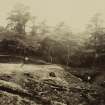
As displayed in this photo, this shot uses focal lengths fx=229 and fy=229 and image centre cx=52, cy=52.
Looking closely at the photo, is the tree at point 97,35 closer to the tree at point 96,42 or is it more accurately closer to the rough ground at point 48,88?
the tree at point 96,42

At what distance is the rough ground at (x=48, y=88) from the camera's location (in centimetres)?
2344

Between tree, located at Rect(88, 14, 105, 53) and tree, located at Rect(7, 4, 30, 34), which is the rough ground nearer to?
tree, located at Rect(88, 14, 105, 53)

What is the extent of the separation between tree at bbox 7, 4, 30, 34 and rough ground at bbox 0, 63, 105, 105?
20.4 m

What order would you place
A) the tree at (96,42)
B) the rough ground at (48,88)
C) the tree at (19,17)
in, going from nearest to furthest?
the rough ground at (48,88)
the tree at (96,42)
the tree at (19,17)

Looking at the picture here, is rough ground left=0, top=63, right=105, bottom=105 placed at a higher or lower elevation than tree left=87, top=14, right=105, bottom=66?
lower

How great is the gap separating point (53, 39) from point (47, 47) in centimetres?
223

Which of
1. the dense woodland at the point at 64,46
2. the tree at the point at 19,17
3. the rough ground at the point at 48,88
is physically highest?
the tree at the point at 19,17

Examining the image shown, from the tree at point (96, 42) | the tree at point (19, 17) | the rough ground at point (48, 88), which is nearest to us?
the rough ground at point (48, 88)

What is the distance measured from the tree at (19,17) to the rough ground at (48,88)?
20385mm

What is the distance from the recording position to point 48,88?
26641 millimetres

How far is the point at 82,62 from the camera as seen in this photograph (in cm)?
4003

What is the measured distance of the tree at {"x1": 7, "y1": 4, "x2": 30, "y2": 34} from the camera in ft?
161

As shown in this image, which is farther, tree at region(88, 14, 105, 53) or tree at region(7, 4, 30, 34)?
tree at region(7, 4, 30, 34)

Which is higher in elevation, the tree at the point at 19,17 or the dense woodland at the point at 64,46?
the tree at the point at 19,17
